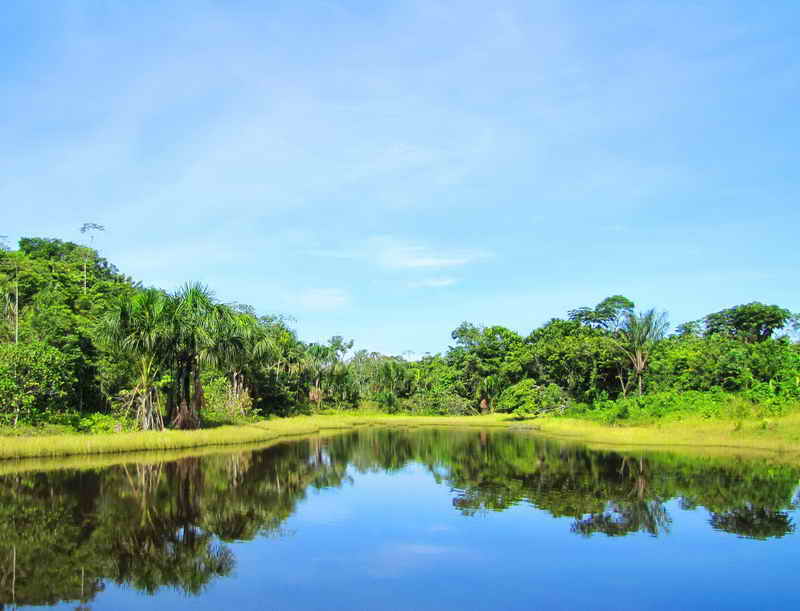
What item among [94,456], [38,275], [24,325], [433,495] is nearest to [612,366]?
[433,495]

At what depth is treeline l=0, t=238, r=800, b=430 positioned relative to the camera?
35344 millimetres

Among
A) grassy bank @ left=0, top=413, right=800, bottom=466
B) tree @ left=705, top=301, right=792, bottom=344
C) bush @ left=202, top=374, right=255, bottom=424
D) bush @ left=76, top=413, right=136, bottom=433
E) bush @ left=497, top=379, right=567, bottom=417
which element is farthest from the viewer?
tree @ left=705, top=301, right=792, bottom=344

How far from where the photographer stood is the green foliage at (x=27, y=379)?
3098cm

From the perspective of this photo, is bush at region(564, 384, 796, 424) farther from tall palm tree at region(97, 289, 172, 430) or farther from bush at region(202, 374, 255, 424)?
tall palm tree at region(97, 289, 172, 430)

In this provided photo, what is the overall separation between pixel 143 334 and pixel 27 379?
6015 millimetres

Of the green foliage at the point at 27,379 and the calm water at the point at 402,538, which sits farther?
the green foliage at the point at 27,379

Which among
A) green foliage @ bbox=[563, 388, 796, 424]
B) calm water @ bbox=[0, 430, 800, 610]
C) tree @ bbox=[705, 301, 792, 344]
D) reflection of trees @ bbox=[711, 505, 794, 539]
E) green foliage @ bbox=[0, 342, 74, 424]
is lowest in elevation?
reflection of trees @ bbox=[711, 505, 794, 539]

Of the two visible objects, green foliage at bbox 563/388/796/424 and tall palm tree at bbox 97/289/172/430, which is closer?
tall palm tree at bbox 97/289/172/430

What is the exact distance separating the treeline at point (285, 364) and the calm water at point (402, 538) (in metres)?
11.5

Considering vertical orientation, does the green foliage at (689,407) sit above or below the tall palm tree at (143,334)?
below

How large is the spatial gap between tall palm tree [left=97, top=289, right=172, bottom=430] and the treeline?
80 mm

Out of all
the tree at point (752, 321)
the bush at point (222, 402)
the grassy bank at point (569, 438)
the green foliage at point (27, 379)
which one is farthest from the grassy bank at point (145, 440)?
the tree at point (752, 321)

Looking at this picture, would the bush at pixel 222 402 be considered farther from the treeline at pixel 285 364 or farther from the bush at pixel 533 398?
the bush at pixel 533 398

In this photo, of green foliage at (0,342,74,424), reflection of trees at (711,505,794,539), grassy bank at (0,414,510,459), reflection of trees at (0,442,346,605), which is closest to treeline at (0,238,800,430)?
green foliage at (0,342,74,424)
